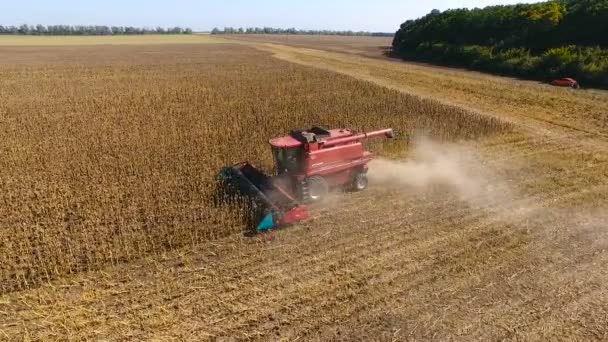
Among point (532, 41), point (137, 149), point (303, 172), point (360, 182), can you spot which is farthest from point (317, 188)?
point (532, 41)

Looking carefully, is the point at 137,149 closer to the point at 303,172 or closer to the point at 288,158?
the point at 288,158

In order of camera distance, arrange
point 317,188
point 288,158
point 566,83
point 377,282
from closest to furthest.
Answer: point 377,282, point 288,158, point 317,188, point 566,83

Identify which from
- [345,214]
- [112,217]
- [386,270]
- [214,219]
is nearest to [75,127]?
[112,217]

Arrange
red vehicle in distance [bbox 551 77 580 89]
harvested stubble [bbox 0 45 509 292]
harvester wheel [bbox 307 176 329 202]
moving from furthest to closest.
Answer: red vehicle in distance [bbox 551 77 580 89], harvester wheel [bbox 307 176 329 202], harvested stubble [bbox 0 45 509 292]

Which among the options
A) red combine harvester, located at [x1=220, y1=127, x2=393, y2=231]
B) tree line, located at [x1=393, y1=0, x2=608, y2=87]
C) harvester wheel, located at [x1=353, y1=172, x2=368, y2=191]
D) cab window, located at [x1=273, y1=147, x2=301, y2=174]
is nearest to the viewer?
red combine harvester, located at [x1=220, y1=127, x2=393, y2=231]

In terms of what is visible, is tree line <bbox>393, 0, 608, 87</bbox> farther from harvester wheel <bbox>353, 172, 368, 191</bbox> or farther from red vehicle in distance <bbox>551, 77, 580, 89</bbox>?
harvester wheel <bbox>353, 172, 368, 191</bbox>

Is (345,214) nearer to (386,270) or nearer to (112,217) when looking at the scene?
(386,270)

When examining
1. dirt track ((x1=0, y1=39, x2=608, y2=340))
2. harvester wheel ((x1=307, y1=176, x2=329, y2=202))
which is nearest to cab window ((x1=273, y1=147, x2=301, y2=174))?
harvester wheel ((x1=307, y1=176, x2=329, y2=202))
